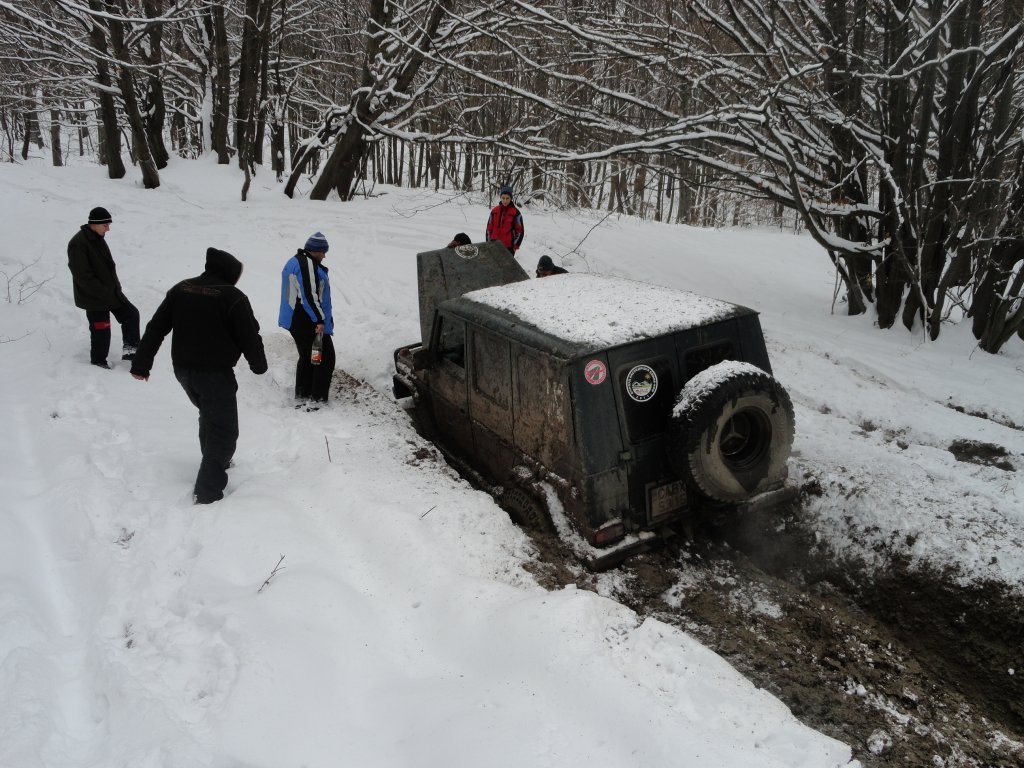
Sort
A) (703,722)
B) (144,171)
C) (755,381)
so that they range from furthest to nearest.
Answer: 1. (144,171)
2. (755,381)
3. (703,722)

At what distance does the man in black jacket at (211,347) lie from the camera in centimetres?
440

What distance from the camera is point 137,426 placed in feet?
17.9

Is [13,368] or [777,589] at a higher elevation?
[13,368]

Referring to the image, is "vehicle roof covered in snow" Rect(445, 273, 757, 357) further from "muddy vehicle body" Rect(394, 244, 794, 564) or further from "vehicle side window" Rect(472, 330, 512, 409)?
"vehicle side window" Rect(472, 330, 512, 409)

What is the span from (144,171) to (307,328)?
11.1 m

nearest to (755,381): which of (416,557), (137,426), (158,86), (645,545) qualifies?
(645,545)

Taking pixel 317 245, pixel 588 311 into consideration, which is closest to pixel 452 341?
pixel 588 311

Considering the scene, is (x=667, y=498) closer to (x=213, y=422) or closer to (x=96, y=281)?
(x=213, y=422)

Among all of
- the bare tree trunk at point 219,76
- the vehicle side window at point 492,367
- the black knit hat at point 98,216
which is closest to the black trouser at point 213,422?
the vehicle side window at point 492,367

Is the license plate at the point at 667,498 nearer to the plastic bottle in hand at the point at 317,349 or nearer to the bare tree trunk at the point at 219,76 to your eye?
the plastic bottle in hand at the point at 317,349

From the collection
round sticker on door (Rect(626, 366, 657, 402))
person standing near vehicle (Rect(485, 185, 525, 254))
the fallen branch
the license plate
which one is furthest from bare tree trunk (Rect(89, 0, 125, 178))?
the license plate

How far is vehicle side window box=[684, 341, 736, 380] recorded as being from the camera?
4148mm

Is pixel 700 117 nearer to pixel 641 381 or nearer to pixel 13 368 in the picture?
pixel 641 381

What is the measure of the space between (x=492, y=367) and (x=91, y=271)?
438 centimetres
